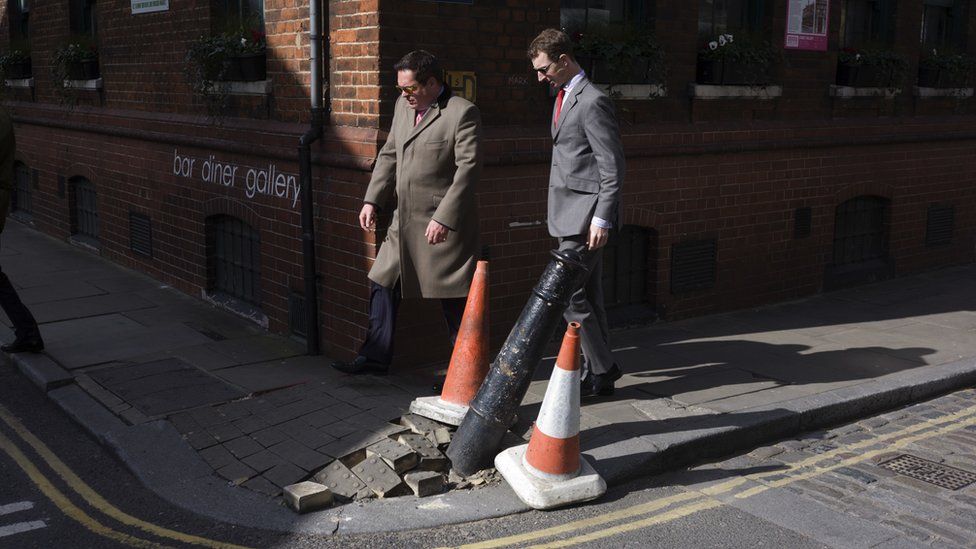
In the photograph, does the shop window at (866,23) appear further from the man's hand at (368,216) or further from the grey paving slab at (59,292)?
the grey paving slab at (59,292)

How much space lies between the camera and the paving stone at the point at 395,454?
5234mm

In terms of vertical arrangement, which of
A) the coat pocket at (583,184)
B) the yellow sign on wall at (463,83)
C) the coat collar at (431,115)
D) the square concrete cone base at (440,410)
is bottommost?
the square concrete cone base at (440,410)

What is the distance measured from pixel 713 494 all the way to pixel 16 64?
459 inches

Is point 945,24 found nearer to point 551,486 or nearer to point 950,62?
point 950,62

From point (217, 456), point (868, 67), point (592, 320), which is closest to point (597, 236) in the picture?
point (592, 320)

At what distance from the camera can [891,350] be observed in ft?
26.3

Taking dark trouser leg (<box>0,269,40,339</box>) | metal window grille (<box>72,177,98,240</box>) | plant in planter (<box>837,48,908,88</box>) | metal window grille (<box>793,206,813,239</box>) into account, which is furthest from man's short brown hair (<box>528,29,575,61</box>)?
metal window grille (<box>72,177,98,240</box>)

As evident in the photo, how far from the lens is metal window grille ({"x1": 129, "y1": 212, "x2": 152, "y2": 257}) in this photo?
10.3m

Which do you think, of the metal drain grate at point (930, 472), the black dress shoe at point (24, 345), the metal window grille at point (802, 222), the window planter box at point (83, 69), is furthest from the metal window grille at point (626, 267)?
the window planter box at point (83, 69)

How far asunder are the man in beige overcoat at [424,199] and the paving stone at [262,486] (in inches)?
65.1

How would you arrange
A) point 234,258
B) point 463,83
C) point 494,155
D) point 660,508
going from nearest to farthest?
point 660,508, point 463,83, point 494,155, point 234,258

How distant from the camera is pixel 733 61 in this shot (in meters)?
8.90

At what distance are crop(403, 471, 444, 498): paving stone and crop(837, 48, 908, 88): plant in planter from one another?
705 cm

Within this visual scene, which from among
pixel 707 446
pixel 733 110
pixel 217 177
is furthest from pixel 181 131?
pixel 707 446
